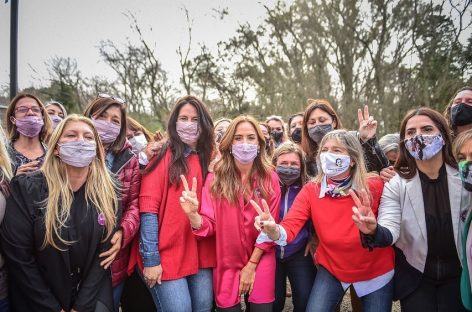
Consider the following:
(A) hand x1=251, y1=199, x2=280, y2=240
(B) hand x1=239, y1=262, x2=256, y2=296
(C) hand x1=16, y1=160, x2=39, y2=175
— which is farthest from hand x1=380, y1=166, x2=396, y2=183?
(C) hand x1=16, y1=160, x2=39, y2=175

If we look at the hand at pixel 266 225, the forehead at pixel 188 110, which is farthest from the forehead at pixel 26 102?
the hand at pixel 266 225

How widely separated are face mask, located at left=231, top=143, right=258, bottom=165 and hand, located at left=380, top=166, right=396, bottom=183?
4.13 feet

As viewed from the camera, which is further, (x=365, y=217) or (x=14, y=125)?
(x=14, y=125)

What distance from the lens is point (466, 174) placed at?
2572mm

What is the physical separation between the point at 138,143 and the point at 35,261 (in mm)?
2180

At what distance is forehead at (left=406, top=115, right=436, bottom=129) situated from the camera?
2.99 meters

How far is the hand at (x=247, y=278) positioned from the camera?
310cm

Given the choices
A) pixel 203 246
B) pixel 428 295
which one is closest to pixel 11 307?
pixel 203 246

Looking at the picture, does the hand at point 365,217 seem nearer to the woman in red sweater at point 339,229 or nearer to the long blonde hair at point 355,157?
the woman in red sweater at point 339,229

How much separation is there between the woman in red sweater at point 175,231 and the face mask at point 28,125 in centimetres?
161

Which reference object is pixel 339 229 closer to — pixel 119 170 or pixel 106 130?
pixel 119 170

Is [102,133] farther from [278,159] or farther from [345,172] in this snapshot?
[345,172]

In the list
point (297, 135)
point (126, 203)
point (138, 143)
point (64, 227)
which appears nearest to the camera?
point (64, 227)

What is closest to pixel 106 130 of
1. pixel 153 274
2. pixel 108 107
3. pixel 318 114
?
pixel 108 107
